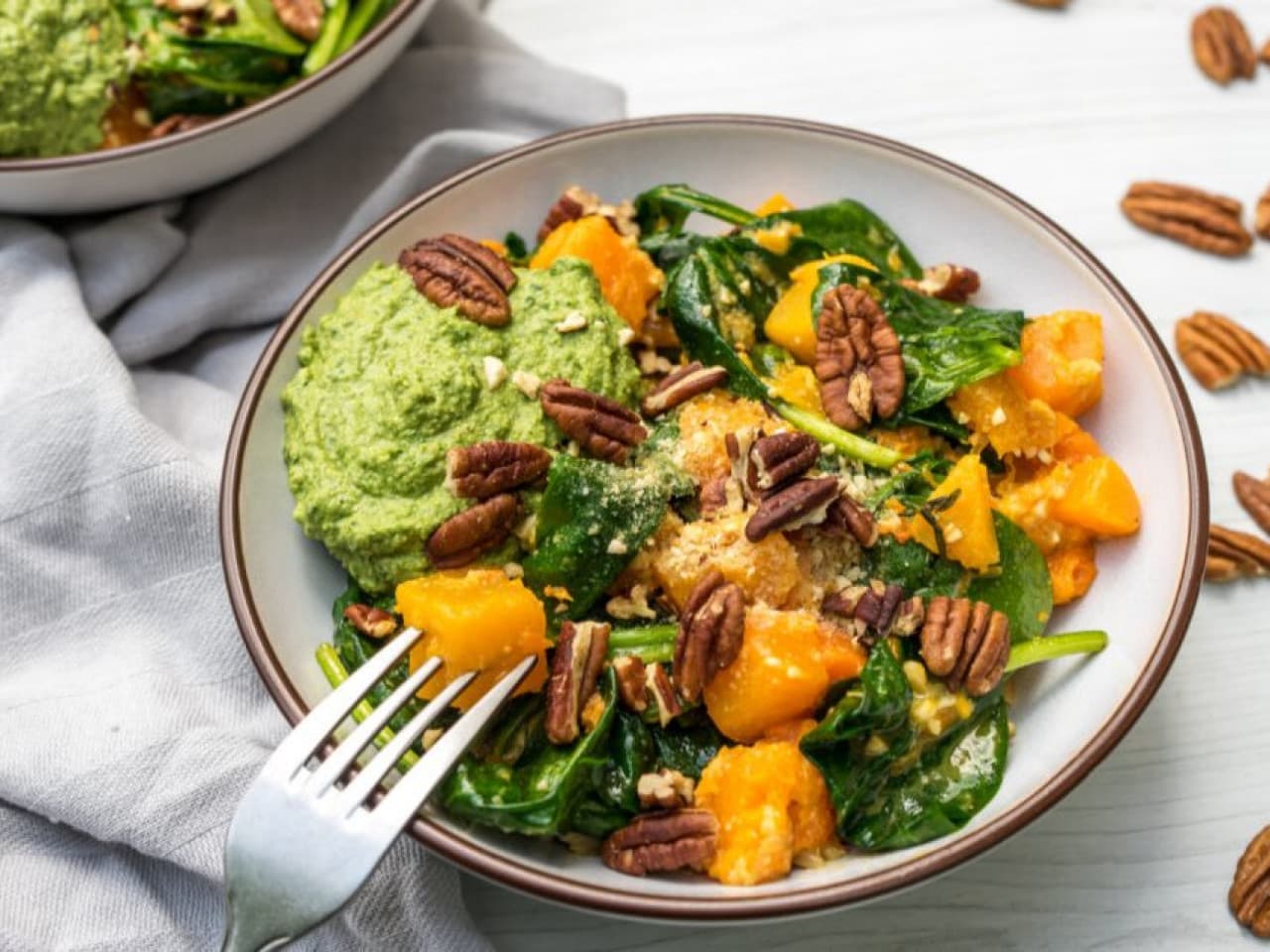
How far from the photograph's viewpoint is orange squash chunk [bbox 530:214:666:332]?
9.22 feet

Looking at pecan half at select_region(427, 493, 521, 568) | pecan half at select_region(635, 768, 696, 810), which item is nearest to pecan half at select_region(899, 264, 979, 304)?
pecan half at select_region(427, 493, 521, 568)

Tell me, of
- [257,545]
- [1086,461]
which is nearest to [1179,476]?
[1086,461]

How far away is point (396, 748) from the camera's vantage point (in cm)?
221

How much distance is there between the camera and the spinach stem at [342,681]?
94.0 inches

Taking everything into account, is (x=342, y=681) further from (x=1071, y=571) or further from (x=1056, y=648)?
(x=1071, y=571)

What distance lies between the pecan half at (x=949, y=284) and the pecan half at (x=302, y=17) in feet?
5.16

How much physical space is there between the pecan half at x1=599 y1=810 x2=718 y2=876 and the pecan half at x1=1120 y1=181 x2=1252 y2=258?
2.00m

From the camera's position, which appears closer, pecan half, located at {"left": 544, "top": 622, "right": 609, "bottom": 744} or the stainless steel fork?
the stainless steel fork

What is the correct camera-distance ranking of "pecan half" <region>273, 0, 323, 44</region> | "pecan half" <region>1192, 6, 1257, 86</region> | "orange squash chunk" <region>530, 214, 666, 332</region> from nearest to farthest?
"orange squash chunk" <region>530, 214, 666, 332</region>
"pecan half" <region>273, 0, 323, 44</region>
"pecan half" <region>1192, 6, 1257, 86</region>

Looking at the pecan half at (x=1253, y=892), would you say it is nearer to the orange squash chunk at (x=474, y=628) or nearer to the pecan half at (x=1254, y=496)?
the pecan half at (x=1254, y=496)

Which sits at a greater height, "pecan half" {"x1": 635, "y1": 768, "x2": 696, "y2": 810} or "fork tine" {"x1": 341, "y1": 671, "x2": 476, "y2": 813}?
"fork tine" {"x1": 341, "y1": 671, "x2": 476, "y2": 813}

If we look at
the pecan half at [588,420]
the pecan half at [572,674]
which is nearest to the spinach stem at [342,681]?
the pecan half at [572,674]

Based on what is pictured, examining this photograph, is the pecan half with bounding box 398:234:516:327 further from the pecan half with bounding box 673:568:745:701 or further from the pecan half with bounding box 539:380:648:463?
the pecan half with bounding box 673:568:745:701

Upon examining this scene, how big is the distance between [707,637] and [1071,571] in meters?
0.79
